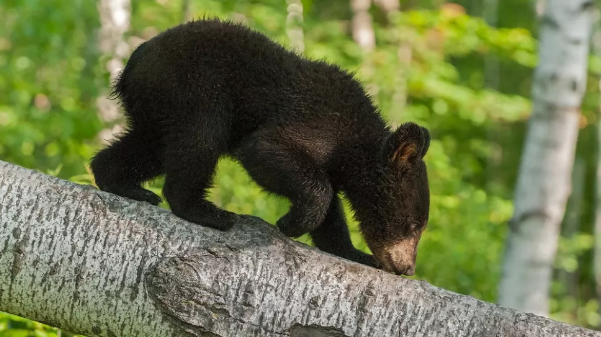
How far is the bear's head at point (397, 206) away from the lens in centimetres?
349

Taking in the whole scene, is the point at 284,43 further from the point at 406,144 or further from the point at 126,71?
the point at 406,144

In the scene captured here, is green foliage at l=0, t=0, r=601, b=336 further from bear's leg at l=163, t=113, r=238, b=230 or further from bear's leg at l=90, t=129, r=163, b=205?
bear's leg at l=163, t=113, r=238, b=230

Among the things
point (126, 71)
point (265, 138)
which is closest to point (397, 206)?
point (265, 138)

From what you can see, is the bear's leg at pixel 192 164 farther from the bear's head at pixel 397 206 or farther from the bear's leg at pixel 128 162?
the bear's head at pixel 397 206

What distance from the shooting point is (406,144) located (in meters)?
3.36

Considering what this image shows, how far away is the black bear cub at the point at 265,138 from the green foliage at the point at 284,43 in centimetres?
31

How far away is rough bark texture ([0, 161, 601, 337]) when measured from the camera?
2.32 meters

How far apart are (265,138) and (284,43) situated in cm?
191

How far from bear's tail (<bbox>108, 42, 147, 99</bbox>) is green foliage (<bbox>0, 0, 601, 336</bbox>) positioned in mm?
520

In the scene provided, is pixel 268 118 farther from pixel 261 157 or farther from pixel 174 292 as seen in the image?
pixel 174 292

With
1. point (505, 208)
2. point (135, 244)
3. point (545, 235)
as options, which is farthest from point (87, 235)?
point (505, 208)

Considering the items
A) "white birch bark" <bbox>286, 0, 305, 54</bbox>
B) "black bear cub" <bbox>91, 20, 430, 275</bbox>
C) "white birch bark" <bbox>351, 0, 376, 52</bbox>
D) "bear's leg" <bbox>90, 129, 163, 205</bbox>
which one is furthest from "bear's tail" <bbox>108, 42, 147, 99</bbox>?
"white birch bark" <bbox>351, 0, 376, 52</bbox>

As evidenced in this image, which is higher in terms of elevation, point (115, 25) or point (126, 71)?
point (115, 25)

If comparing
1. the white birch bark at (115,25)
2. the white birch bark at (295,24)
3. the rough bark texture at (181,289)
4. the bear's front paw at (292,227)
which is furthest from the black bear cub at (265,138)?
the white birch bark at (295,24)
